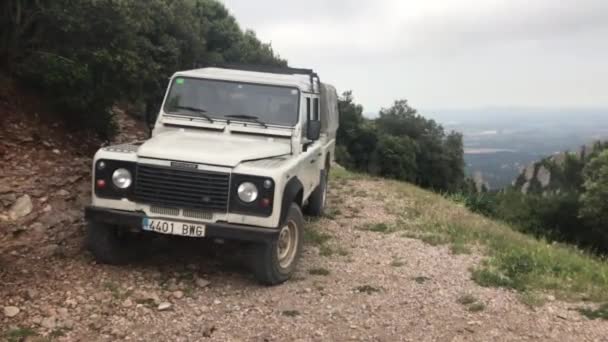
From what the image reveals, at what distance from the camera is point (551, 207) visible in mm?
33281

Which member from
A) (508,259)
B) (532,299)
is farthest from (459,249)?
(532,299)

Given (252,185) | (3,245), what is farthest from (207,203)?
(3,245)

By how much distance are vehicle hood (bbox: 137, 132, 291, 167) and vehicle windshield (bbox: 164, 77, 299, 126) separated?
0.32 metres

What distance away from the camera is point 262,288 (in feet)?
18.6

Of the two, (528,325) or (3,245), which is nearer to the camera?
(528,325)

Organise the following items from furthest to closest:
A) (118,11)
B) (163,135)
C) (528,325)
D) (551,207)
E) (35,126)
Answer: (551,207) < (118,11) < (35,126) < (163,135) < (528,325)

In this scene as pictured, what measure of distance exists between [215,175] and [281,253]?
49.8 inches

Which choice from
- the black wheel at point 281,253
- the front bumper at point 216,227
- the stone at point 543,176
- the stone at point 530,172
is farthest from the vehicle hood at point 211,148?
the stone at point 530,172

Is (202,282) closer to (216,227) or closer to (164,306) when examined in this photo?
(164,306)

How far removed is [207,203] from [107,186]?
101cm

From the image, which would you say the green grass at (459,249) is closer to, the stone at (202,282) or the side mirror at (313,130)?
the side mirror at (313,130)

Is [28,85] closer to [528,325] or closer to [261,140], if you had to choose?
[261,140]

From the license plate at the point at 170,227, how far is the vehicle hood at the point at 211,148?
0.61 meters

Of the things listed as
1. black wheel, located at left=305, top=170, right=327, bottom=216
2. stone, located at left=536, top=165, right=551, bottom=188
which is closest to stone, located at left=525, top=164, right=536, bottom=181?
stone, located at left=536, top=165, right=551, bottom=188
